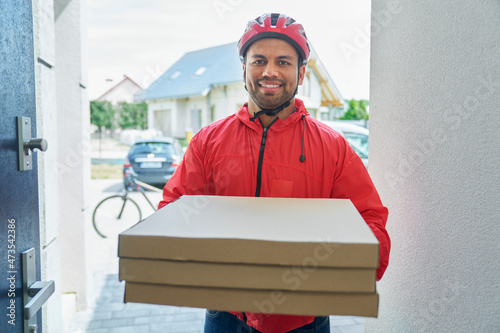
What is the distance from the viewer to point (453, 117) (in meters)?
1.43

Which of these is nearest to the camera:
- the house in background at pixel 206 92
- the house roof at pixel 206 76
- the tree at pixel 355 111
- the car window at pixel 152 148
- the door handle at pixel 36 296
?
the door handle at pixel 36 296

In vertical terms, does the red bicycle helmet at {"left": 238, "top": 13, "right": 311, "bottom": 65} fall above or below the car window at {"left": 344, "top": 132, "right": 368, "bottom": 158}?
above

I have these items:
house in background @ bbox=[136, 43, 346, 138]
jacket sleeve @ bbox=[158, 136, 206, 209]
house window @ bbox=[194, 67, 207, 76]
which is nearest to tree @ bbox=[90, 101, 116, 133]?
house in background @ bbox=[136, 43, 346, 138]

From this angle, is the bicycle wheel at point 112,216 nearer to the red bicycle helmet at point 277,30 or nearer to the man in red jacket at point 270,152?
the man in red jacket at point 270,152

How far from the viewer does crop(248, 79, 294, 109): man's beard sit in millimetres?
1622

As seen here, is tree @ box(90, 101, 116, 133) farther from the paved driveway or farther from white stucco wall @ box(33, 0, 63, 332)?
white stucco wall @ box(33, 0, 63, 332)

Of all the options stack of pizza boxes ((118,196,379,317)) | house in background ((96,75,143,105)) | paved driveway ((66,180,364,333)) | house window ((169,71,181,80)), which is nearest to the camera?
stack of pizza boxes ((118,196,379,317))

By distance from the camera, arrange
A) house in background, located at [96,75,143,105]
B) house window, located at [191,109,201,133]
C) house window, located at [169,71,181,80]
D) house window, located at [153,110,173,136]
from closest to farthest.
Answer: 1. house window, located at [191,109,201,133]
2. house window, located at [153,110,173,136]
3. house window, located at [169,71,181,80]
4. house in background, located at [96,75,143,105]

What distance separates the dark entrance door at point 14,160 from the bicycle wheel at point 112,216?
5.38 meters

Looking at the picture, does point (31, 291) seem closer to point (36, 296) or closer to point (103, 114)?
point (36, 296)

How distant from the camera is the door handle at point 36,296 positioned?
119 centimetres

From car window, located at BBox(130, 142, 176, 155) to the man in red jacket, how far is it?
8.23 meters

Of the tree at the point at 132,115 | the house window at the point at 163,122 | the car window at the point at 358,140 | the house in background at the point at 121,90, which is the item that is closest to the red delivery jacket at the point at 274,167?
the car window at the point at 358,140

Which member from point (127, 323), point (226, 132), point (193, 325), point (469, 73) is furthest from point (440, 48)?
point (127, 323)
